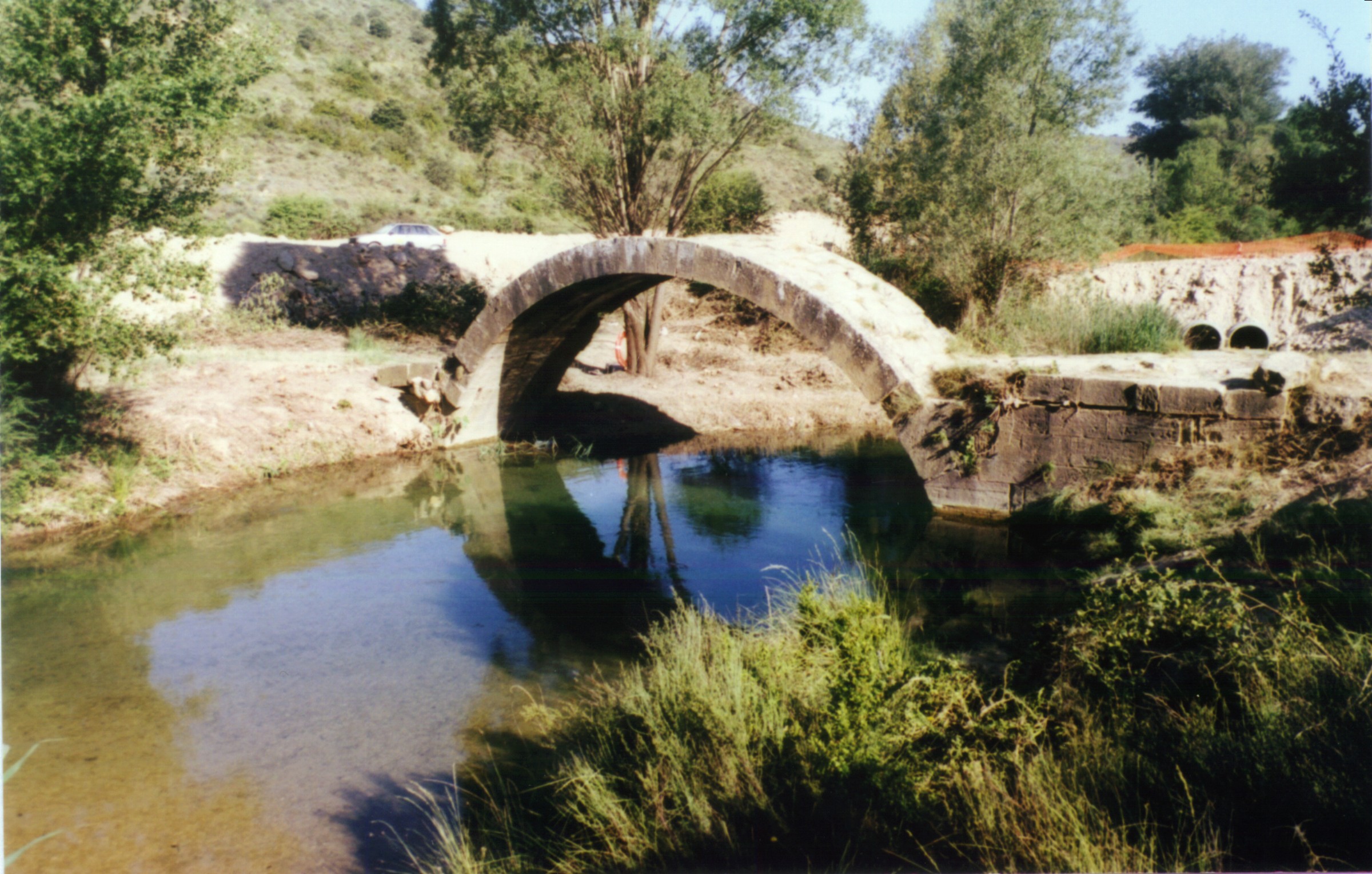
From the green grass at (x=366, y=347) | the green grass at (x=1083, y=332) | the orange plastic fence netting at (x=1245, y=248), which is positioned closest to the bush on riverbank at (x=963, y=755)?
the green grass at (x=1083, y=332)

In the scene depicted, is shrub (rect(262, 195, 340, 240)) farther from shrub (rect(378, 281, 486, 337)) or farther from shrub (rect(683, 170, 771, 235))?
shrub (rect(683, 170, 771, 235))

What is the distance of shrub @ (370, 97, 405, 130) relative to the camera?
39.6 meters

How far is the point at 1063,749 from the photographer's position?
3.09 meters

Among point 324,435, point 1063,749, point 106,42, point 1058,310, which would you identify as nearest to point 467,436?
point 324,435

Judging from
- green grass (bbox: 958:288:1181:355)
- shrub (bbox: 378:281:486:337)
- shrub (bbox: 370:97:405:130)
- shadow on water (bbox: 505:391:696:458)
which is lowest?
shadow on water (bbox: 505:391:696:458)

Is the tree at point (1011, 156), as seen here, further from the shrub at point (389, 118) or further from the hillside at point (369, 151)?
the shrub at point (389, 118)

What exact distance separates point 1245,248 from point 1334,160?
1088 cm

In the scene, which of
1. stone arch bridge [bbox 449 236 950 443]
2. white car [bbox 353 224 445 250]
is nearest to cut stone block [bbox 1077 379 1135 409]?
stone arch bridge [bbox 449 236 950 443]

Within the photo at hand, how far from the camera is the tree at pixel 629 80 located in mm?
13016

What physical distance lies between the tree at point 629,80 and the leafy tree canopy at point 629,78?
0.06ft

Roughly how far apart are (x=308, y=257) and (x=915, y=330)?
15.9 m

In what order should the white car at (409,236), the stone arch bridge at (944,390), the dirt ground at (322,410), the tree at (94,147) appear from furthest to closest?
the white car at (409,236) → the dirt ground at (322,410) → the tree at (94,147) → the stone arch bridge at (944,390)

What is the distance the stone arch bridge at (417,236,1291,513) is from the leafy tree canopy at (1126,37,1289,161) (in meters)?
16.7

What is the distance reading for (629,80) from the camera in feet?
45.1
